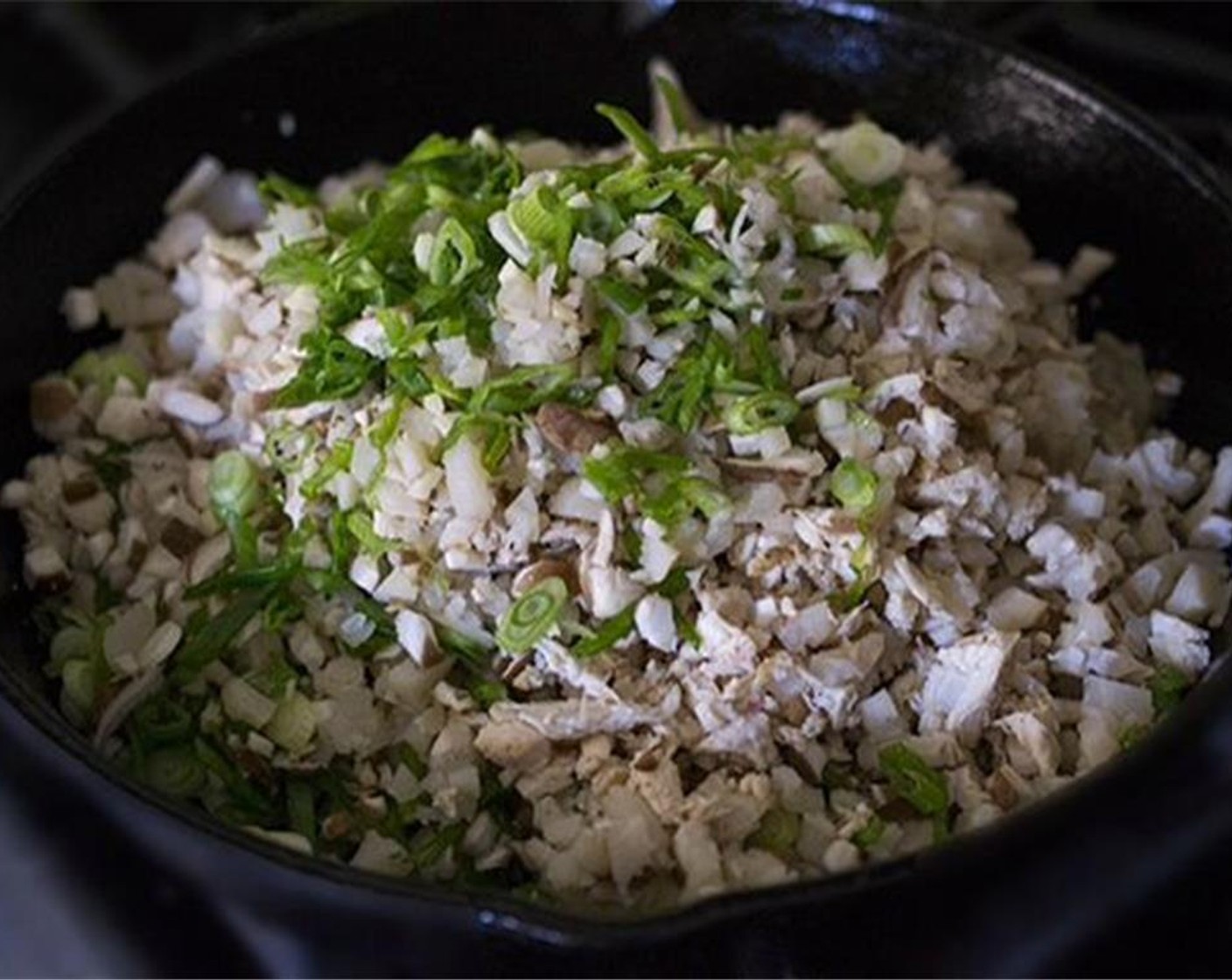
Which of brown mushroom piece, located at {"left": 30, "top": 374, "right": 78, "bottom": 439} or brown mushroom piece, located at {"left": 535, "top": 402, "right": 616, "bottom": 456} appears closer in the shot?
brown mushroom piece, located at {"left": 535, "top": 402, "right": 616, "bottom": 456}

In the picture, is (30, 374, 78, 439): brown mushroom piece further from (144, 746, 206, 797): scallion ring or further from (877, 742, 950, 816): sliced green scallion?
(877, 742, 950, 816): sliced green scallion

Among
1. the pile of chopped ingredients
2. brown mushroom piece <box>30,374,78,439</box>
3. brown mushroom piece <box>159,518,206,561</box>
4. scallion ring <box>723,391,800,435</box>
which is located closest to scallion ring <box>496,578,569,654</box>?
the pile of chopped ingredients

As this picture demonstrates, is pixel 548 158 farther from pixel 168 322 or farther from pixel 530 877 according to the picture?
pixel 530 877

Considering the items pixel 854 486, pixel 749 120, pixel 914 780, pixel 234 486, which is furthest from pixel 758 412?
pixel 749 120

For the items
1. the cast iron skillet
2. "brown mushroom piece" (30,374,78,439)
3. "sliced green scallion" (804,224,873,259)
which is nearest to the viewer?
the cast iron skillet

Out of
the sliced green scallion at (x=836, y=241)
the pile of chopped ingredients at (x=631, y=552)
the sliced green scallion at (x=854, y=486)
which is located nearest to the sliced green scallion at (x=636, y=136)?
the pile of chopped ingredients at (x=631, y=552)

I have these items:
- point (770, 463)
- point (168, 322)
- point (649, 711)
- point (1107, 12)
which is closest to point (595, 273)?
point (770, 463)

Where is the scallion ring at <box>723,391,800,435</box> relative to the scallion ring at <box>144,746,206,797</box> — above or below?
above

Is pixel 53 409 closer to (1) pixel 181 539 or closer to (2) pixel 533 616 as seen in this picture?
(1) pixel 181 539
